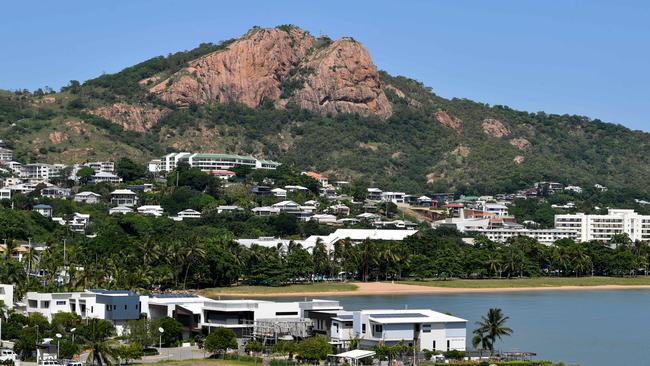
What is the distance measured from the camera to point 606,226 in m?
188

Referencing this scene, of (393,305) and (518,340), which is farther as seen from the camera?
(393,305)

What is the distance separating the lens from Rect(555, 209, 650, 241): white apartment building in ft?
614

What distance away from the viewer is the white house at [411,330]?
74.4 m

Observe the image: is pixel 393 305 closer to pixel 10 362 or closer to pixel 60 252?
pixel 60 252

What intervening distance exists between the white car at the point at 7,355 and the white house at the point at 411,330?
18.6 m

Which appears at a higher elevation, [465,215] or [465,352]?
[465,215]

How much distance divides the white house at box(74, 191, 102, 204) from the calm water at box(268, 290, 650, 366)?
68.3 m

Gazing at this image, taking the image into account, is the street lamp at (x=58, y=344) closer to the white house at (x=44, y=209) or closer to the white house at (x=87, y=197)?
the white house at (x=44, y=209)

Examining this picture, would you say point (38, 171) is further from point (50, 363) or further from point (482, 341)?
point (50, 363)

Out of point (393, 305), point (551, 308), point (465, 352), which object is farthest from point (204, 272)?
point (465, 352)

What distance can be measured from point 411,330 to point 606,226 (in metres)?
118

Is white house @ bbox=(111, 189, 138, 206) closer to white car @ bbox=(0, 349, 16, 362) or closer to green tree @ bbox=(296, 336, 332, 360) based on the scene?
green tree @ bbox=(296, 336, 332, 360)

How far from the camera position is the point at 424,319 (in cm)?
7550

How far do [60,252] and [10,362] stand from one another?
53007 mm
